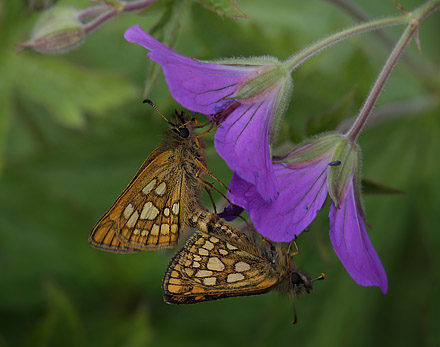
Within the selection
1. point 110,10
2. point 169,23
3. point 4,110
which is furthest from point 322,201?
point 4,110

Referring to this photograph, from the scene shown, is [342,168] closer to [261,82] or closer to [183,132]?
[261,82]

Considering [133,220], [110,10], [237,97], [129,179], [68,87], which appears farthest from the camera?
[129,179]

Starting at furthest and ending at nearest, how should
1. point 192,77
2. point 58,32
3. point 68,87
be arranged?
point 68,87
point 58,32
point 192,77

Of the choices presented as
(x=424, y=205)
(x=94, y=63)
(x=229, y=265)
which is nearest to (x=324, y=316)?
(x=424, y=205)

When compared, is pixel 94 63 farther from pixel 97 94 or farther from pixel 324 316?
pixel 324 316

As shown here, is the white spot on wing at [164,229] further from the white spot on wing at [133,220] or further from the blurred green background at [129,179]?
the blurred green background at [129,179]

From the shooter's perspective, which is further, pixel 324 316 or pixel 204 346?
pixel 204 346

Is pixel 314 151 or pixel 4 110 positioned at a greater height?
pixel 314 151
